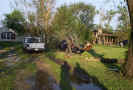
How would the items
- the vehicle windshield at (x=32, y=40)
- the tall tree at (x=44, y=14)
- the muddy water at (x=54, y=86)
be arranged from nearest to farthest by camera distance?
the muddy water at (x=54, y=86)
the vehicle windshield at (x=32, y=40)
the tall tree at (x=44, y=14)

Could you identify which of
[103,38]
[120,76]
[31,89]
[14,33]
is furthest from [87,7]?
[31,89]

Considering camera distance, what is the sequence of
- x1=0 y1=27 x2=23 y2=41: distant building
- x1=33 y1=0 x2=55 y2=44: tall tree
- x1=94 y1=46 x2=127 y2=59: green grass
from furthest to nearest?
x1=0 y1=27 x2=23 y2=41: distant building, x1=33 y1=0 x2=55 y2=44: tall tree, x1=94 y1=46 x2=127 y2=59: green grass

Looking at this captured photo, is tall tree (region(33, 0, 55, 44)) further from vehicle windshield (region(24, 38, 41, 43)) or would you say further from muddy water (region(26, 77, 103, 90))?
muddy water (region(26, 77, 103, 90))

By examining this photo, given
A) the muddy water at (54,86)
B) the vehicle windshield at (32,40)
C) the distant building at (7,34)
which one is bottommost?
the muddy water at (54,86)

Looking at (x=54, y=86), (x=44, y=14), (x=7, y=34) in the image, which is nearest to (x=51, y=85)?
(x=54, y=86)

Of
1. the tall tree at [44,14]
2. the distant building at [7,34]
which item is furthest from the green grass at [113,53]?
the distant building at [7,34]

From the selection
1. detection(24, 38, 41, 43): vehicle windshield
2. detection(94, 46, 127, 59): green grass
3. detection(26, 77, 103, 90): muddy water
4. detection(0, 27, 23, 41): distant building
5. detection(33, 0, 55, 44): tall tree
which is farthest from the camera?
detection(0, 27, 23, 41): distant building

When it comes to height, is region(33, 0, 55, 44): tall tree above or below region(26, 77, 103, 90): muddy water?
above

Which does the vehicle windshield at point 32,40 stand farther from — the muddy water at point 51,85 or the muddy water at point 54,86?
the muddy water at point 54,86

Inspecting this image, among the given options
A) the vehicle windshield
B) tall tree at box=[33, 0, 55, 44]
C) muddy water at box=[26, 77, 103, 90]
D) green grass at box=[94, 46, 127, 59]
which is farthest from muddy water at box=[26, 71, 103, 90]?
tall tree at box=[33, 0, 55, 44]

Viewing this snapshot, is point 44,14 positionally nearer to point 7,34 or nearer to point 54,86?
point 54,86

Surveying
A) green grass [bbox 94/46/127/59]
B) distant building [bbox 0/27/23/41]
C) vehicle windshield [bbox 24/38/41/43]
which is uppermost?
distant building [bbox 0/27/23/41]

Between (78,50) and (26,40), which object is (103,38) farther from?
(26,40)

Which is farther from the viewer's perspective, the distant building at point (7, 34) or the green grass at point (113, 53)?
the distant building at point (7, 34)
